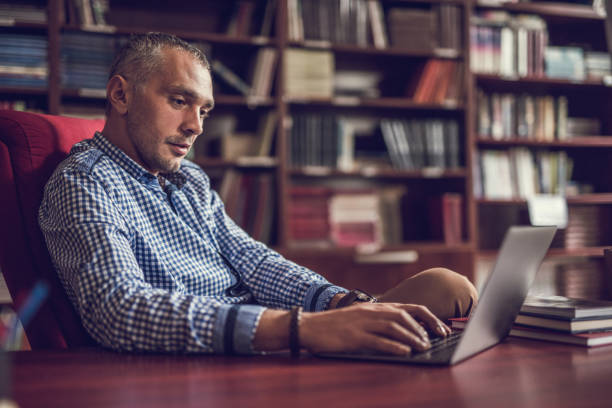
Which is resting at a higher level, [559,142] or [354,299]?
[559,142]

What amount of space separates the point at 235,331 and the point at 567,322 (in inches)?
19.4

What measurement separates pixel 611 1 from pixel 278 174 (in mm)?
1911

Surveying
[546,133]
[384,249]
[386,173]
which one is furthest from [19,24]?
[546,133]

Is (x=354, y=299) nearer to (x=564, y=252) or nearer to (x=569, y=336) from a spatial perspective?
(x=569, y=336)

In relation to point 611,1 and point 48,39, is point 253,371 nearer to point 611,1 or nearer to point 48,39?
point 611,1

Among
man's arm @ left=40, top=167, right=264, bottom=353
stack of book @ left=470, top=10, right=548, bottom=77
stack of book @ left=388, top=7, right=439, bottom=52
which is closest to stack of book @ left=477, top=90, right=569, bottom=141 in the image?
stack of book @ left=470, top=10, right=548, bottom=77

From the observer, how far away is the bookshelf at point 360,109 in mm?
2885

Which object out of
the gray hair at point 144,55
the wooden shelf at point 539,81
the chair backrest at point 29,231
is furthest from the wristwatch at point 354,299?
the wooden shelf at point 539,81

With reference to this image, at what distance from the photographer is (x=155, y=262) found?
4.04 ft

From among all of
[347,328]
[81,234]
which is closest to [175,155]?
[81,234]

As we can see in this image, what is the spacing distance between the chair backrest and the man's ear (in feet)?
0.56

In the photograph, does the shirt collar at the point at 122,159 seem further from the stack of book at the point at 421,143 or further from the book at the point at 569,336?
the stack of book at the point at 421,143

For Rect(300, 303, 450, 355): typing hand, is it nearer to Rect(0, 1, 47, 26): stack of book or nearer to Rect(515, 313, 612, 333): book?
Rect(515, 313, 612, 333): book

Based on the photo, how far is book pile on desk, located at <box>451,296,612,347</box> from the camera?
88 centimetres
